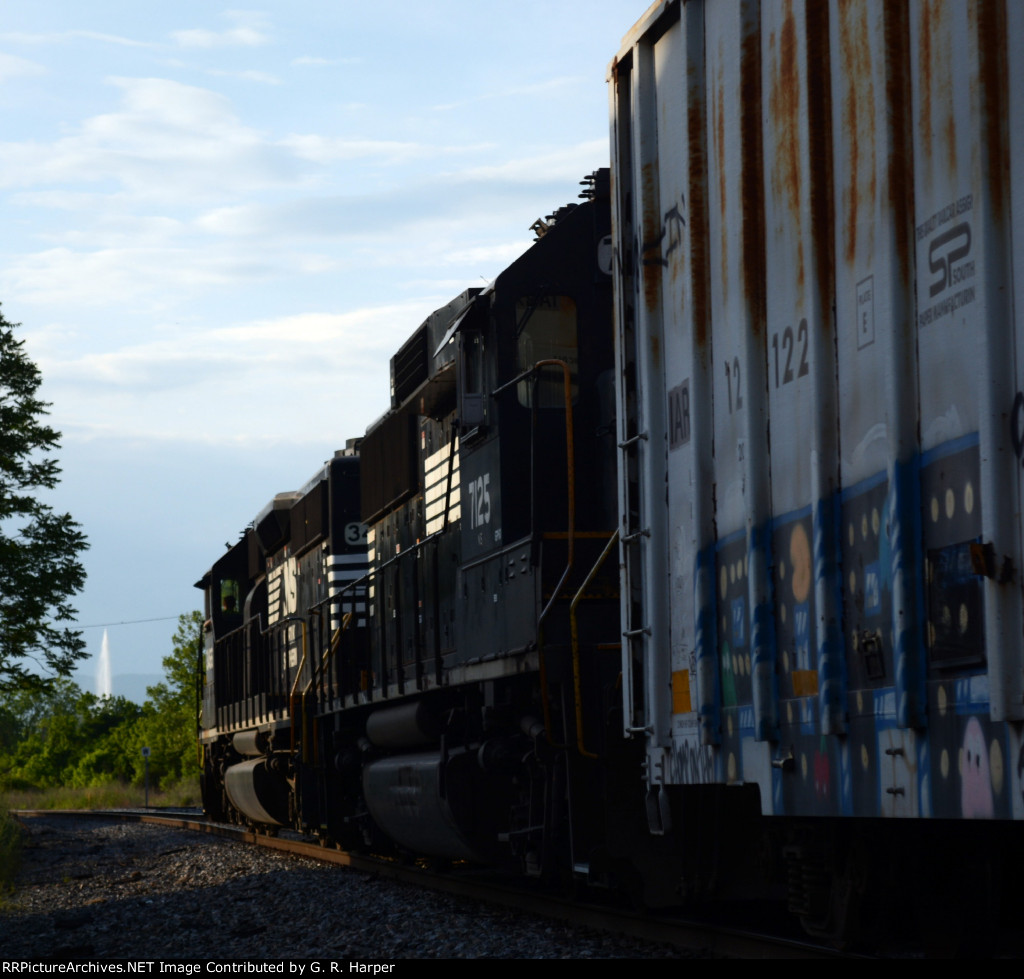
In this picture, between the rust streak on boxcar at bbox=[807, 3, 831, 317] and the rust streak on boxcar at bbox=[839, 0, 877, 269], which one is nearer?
the rust streak on boxcar at bbox=[839, 0, 877, 269]

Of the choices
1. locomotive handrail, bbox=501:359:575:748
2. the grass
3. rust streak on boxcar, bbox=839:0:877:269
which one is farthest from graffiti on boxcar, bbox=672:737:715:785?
the grass

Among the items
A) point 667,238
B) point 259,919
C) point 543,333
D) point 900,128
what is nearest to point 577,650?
point 543,333

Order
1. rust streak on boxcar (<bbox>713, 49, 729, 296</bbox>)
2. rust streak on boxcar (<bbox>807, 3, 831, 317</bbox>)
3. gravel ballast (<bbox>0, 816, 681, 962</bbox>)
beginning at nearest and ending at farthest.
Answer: rust streak on boxcar (<bbox>807, 3, 831, 317</bbox>) → rust streak on boxcar (<bbox>713, 49, 729, 296</bbox>) → gravel ballast (<bbox>0, 816, 681, 962</bbox>)

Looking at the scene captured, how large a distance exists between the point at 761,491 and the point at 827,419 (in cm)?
55

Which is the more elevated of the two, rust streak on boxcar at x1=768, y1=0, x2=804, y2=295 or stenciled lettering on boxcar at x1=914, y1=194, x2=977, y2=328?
rust streak on boxcar at x1=768, y1=0, x2=804, y2=295

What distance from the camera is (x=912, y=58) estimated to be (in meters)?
4.21

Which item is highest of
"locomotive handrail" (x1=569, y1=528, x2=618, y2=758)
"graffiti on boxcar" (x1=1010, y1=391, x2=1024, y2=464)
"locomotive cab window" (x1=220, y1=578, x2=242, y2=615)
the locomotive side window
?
the locomotive side window

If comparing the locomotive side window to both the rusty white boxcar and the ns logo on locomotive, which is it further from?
the rusty white boxcar

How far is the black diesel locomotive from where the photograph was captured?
26.4 feet

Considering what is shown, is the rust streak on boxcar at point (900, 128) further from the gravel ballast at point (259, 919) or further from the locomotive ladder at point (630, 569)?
the gravel ballast at point (259, 919)

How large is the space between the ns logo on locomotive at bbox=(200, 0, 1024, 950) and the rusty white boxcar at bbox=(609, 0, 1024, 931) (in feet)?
0.04

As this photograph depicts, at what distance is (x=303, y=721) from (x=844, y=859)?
10.0 meters

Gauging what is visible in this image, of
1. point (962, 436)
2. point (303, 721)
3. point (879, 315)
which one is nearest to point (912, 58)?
point (879, 315)

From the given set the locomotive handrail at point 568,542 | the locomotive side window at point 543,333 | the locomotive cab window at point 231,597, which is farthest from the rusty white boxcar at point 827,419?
the locomotive cab window at point 231,597
